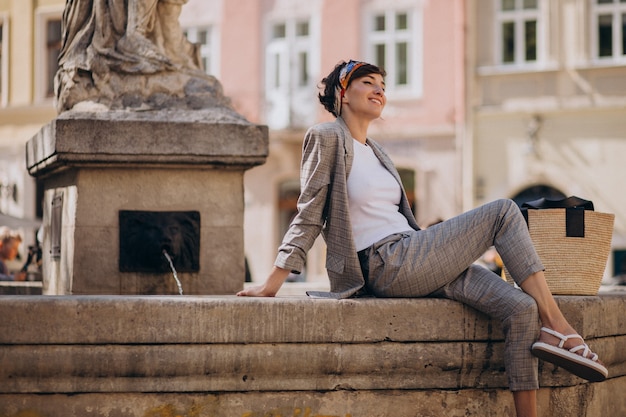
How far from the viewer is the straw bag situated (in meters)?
5.52

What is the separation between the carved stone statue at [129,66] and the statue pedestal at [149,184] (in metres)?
0.20

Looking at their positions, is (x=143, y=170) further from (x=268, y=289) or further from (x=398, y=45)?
(x=398, y=45)

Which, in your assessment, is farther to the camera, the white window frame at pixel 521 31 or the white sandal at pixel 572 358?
the white window frame at pixel 521 31

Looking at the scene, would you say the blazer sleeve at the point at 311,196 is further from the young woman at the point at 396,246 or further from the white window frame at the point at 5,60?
the white window frame at the point at 5,60

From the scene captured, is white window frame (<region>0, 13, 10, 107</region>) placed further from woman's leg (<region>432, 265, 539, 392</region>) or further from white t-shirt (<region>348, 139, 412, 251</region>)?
woman's leg (<region>432, 265, 539, 392</region>)

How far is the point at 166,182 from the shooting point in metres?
6.88

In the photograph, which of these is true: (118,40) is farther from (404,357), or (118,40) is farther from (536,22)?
(536,22)

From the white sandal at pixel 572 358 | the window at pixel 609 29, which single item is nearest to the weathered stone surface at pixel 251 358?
the white sandal at pixel 572 358

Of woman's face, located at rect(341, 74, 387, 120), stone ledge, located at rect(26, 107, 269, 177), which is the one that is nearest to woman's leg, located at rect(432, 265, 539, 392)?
woman's face, located at rect(341, 74, 387, 120)

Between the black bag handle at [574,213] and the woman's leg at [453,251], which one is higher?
the black bag handle at [574,213]

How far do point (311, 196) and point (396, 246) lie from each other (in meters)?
0.41

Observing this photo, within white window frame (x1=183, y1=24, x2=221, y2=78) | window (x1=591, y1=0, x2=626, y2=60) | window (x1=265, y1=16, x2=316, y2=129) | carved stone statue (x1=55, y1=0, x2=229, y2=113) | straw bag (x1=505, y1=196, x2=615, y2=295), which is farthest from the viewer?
white window frame (x1=183, y1=24, x2=221, y2=78)

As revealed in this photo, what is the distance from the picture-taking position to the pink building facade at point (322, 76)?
26844 millimetres

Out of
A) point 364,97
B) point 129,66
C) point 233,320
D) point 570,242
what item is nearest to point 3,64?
point 129,66
